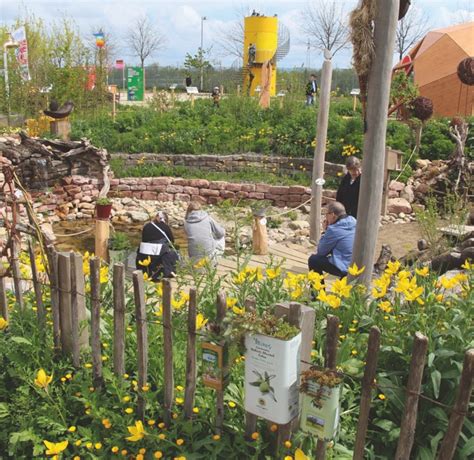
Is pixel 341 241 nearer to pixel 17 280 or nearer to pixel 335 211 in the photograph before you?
pixel 335 211

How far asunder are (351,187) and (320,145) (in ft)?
5.11

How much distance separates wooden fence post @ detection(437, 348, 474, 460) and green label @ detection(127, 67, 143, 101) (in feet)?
96.0

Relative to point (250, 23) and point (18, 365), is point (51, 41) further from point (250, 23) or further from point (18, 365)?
point (18, 365)

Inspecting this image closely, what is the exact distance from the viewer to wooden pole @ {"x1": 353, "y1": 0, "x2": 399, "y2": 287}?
4.11m

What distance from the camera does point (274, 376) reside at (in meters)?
2.28

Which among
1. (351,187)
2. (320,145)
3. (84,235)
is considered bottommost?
(84,235)

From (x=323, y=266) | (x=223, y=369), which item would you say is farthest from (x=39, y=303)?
(x=323, y=266)

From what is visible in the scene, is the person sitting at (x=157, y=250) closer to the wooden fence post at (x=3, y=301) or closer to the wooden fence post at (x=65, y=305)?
the wooden fence post at (x=3, y=301)

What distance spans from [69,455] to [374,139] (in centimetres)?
304

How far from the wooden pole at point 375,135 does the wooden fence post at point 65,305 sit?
2389 mm

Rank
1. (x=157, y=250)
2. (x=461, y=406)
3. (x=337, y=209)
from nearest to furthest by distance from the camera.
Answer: (x=461, y=406)
(x=337, y=209)
(x=157, y=250)

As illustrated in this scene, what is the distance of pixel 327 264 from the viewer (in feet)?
18.1

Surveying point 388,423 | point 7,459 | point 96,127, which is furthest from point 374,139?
point 96,127

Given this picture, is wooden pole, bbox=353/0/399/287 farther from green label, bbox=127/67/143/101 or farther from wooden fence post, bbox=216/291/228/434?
green label, bbox=127/67/143/101
